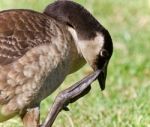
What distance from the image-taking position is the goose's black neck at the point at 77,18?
5.96 m

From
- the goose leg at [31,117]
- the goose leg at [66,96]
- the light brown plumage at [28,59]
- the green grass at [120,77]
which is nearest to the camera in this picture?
the light brown plumage at [28,59]

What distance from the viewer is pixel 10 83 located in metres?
5.53

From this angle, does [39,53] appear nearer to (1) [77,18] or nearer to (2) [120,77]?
(1) [77,18]

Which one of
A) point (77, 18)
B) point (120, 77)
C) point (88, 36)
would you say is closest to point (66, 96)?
point (88, 36)

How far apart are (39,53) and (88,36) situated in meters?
0.46

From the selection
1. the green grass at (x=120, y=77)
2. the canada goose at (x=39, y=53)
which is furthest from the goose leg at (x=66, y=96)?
the green grass at (x=120, y=77)

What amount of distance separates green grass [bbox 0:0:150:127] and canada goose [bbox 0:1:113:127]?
2.35 feet

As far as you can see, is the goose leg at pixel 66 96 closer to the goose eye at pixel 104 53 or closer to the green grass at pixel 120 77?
the goose eye at pixel 104 53

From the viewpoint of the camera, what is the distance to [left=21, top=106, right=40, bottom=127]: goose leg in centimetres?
575

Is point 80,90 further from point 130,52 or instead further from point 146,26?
point 146,26

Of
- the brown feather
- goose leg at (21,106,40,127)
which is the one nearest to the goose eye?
the brown feather

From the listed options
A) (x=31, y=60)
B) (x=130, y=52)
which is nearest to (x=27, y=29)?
(x=31, y=60)

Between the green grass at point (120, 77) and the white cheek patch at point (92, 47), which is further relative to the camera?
the green grass at point (120, 77)

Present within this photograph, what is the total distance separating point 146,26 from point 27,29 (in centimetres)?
518
